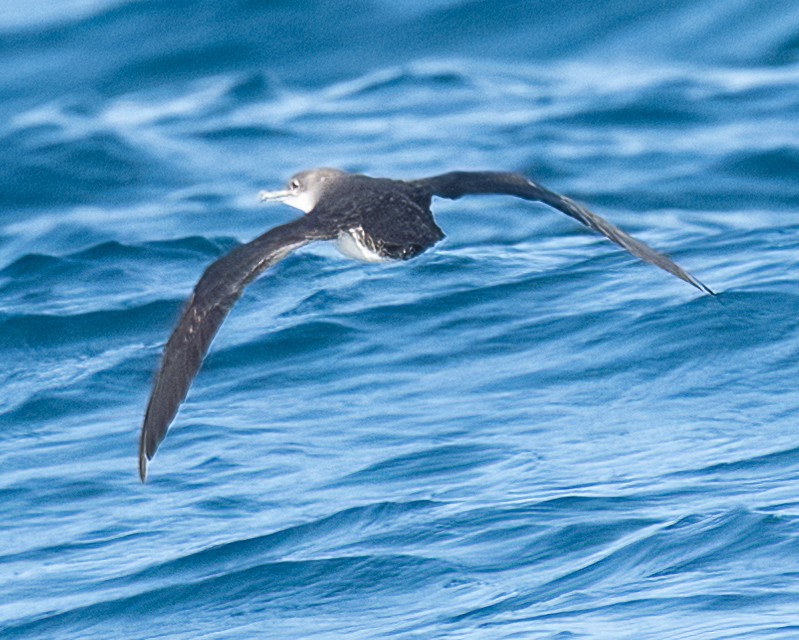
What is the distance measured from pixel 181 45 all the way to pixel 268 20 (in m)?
0.96

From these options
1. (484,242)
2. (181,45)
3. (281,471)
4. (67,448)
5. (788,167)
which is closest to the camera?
(281,471)

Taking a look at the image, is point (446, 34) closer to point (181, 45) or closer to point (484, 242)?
point (181, 45)

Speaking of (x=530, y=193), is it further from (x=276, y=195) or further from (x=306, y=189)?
(x=276, y=195)

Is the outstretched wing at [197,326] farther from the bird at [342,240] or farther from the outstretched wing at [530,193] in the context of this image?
the outstretched wing at [530,193]

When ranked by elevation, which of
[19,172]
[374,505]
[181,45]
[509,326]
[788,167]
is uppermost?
[181,45]

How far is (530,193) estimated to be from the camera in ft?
24.1

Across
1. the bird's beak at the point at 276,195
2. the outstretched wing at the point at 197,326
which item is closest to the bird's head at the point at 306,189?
the bird's beak at the point at 276,195

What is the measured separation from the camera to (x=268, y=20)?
17328 millimetres

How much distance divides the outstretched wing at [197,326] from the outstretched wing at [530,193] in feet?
3.34

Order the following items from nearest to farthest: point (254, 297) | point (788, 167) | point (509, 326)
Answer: point (509, 326), point (254, 297), point (788, 167)

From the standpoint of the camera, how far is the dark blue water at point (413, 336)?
7.16 m

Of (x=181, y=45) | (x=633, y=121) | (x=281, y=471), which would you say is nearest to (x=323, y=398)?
(x=281, y=471)

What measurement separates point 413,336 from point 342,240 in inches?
106

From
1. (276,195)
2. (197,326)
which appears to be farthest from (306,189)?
(197,326)
